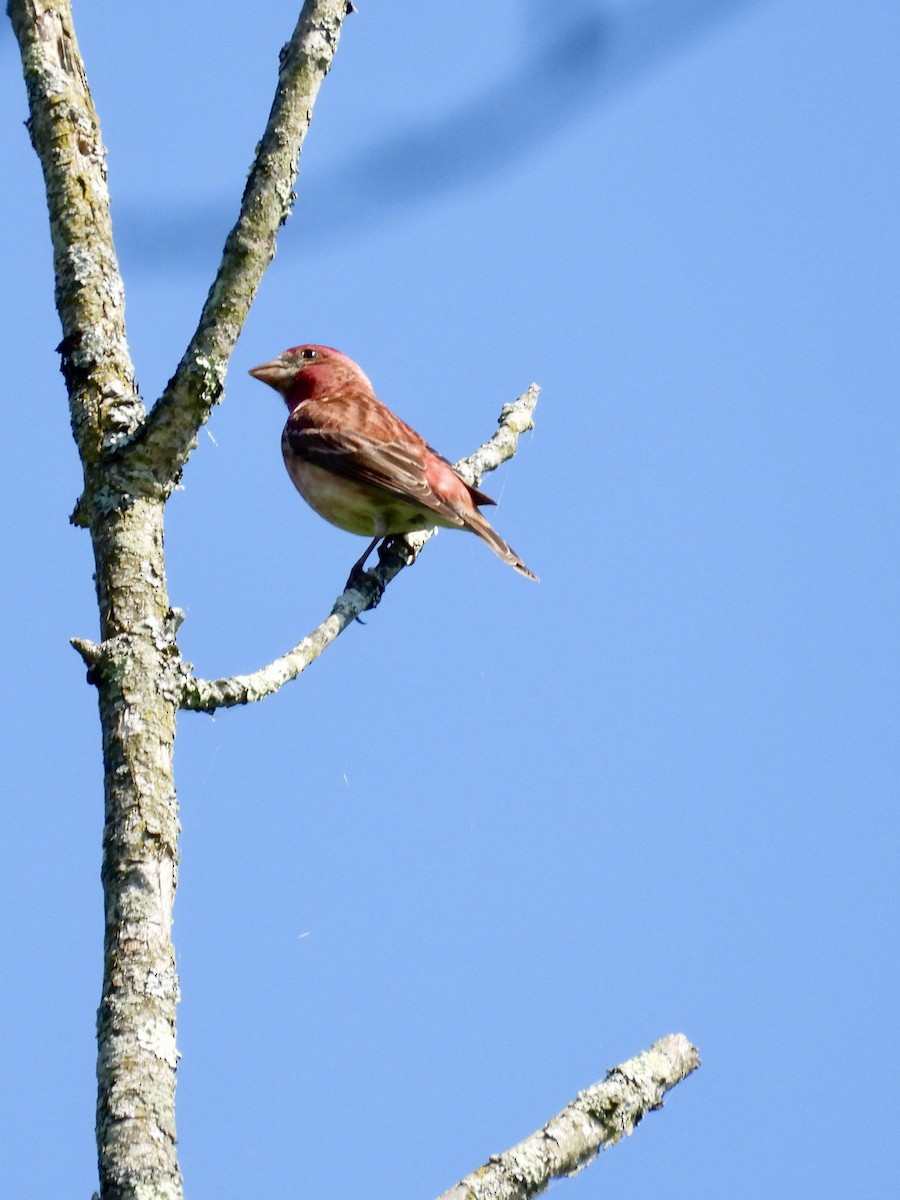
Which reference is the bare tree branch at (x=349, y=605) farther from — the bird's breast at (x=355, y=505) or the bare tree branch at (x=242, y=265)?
the bare tree branch at (x=242, y=265)

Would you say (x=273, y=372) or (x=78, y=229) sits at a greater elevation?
(x=273, y=372)

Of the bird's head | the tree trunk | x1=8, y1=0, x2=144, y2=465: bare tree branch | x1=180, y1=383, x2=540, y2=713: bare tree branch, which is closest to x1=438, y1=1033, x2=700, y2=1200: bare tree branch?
the tree trunk

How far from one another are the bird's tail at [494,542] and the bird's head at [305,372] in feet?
7.26

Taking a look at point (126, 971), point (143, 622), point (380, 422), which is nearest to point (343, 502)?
point (380, 422)

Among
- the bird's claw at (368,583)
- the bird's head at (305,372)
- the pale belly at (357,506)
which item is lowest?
the bird's claw at (368,583)

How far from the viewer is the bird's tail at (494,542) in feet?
25.1

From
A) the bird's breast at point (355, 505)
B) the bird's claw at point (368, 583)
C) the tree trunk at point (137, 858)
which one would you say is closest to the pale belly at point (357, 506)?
the bird's breast at point (355, 505)

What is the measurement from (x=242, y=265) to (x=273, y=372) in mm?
5931

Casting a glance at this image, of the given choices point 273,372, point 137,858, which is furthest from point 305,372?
point 137,858

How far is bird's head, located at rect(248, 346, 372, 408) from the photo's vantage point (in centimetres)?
966

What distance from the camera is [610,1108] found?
329cm

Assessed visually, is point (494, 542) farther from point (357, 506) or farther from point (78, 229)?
point (78, 229)

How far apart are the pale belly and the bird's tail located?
0.31 feet

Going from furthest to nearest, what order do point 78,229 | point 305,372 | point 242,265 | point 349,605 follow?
point 305,372 → point 349,605 → point 78,229 → point 242,265
